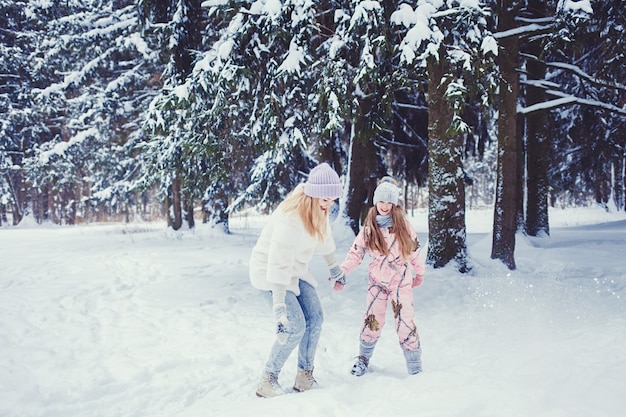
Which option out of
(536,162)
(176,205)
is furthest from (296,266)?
(176,205)

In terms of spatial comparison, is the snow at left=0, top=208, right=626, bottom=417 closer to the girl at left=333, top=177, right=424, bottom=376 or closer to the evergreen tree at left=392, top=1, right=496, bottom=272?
the girl at left=333, top=177, right=424, bottom=376

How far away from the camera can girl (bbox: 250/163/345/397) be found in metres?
3.22

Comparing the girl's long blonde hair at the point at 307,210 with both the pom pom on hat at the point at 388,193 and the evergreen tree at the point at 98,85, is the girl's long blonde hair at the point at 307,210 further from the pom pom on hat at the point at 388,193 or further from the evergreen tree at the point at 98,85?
the evergreen tree at the point at 98,85

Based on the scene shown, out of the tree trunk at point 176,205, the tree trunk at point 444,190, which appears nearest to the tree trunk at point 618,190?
the tree trunk at point 444,190

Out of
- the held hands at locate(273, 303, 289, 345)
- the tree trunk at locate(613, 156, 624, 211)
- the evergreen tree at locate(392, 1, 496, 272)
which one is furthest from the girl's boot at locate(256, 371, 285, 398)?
the tree trunk at locate(613, 156, 624, 211)

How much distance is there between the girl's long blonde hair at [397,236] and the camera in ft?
12.4

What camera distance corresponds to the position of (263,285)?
3.38m

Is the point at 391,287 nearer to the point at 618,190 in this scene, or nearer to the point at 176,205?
the point at 176,205

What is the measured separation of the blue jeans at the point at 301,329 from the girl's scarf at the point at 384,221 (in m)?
0.83

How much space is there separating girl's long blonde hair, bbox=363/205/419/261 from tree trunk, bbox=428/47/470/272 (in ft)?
13.3

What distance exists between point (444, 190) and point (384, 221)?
4189mm

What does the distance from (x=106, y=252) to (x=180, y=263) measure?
3.19 m

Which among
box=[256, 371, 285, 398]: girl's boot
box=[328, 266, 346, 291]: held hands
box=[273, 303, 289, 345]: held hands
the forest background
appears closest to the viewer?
box=[273, 303, 289, 345]: held hands

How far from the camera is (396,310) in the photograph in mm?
3826
